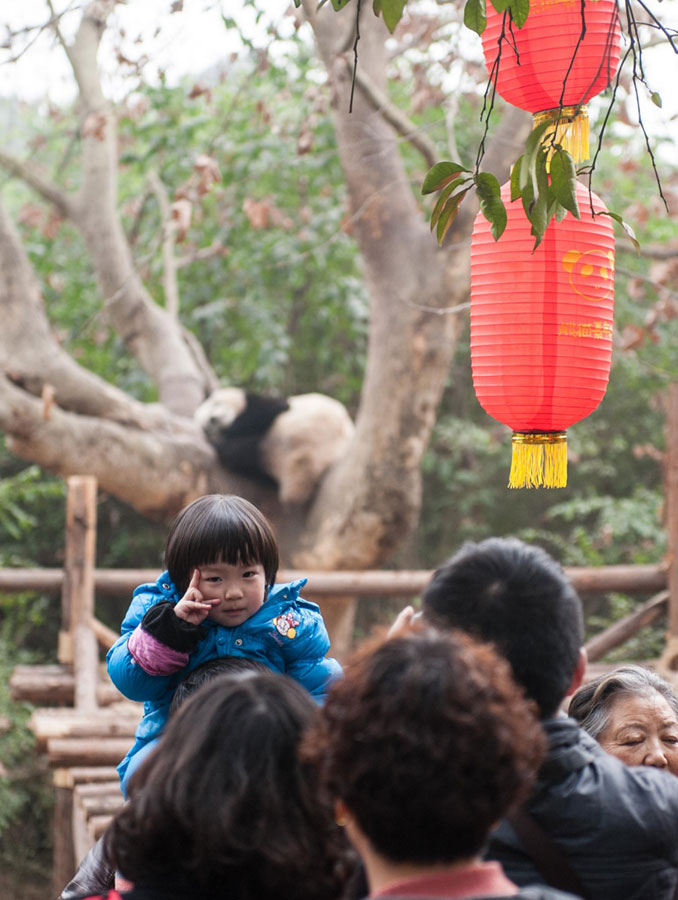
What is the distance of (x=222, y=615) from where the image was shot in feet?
5.86

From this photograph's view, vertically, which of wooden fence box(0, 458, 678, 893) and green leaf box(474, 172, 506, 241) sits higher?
green leaf box(474, 172, 506, 241)

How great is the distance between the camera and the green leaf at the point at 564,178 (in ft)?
5.08

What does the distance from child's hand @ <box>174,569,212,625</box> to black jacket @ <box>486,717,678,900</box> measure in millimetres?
666

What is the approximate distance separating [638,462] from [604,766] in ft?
22.5

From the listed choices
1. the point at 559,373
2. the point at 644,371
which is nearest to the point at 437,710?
the point at 559,373

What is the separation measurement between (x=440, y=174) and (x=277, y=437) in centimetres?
380

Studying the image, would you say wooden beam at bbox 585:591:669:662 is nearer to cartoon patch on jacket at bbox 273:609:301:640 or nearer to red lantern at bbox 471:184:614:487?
red lantern at bbox 471:184:614:487

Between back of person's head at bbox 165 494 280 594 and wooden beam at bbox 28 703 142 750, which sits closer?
back of person's head at bbox 165 494 280 594

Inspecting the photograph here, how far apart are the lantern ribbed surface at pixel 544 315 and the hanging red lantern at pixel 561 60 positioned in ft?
0.56

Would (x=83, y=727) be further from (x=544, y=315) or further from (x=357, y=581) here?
(x=544, y=315)

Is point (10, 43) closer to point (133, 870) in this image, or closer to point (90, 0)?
point (90, 0)

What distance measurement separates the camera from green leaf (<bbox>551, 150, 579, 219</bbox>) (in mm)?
1548

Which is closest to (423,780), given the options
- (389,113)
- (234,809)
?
(234,809)

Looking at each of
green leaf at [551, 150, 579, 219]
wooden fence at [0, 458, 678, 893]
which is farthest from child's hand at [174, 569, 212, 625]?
wooden fence at [0, 458, 678, 893]
